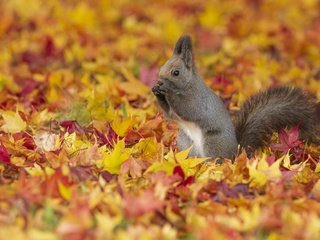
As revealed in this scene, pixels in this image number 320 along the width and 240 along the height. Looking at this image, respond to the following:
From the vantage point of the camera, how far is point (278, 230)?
300cm

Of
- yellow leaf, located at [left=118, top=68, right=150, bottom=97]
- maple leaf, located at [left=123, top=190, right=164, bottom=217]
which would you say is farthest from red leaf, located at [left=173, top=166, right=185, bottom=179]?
yellow leaf, located at [left=118, top=68, right=150, bottom=97]

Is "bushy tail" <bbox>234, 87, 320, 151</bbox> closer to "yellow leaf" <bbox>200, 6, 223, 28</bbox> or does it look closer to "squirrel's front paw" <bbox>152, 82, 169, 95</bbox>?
"squirrel's front paw" <bbox>152, 82, 169, 95</bbox>

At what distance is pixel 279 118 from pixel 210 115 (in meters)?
0.38

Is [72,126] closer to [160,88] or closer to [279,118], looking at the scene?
[160,88]

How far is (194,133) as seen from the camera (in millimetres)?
4281

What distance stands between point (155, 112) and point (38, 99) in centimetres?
84

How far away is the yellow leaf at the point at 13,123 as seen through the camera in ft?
14.2

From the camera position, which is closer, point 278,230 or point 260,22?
point 278,230

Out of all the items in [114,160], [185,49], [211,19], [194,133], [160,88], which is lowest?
[211,19]

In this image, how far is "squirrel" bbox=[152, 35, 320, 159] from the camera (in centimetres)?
424

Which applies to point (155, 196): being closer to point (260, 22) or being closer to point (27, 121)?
point (27, 121)

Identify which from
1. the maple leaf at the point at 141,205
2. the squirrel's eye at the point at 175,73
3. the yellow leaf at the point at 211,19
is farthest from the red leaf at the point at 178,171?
the yellow leaf at the point at 211,19

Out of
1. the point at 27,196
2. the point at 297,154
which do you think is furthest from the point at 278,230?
the point at 297,154

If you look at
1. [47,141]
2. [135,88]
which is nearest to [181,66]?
[47,141]
